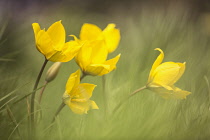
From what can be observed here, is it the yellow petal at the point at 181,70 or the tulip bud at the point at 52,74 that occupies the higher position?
the yellow petal at the point at 181,70

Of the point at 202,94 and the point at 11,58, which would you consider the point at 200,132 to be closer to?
the point at 202,94

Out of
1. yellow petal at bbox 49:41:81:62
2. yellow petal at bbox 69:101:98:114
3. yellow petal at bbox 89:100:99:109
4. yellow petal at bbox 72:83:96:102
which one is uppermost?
yellow petal at bbox 49:41:81:62

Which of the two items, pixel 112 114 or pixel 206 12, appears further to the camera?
pixel 206 12

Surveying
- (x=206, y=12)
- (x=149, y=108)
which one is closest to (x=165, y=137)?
(x=149, y=108)

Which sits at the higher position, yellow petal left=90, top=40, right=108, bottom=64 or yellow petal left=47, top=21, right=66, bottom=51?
yellow petal left=47, top=21, right=66, bottom=51
